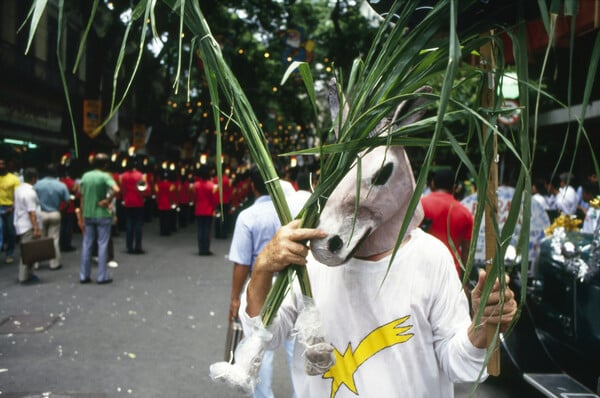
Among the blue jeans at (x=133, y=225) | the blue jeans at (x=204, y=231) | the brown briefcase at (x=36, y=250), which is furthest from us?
the blue jeans at (x=204, y=231)

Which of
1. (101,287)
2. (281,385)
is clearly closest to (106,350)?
(281,385)

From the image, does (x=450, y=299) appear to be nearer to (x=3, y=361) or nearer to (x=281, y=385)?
(x=281, y=385)

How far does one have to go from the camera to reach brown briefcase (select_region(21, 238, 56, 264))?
379 inches

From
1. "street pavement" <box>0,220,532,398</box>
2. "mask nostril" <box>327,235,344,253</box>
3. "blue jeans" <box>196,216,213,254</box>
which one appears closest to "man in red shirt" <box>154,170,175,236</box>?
"blue jeans" <box>196,216,213,254</box>

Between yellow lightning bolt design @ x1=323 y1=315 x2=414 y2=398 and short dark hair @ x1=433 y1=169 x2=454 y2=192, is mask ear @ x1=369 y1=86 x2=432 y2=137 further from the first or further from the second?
short dark hair @ x1=433 y1=169 x2=454 y2=192

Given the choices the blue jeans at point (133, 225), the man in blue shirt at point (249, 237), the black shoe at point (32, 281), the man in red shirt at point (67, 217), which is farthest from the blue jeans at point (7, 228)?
the man in blue shirt at point (249, 237)

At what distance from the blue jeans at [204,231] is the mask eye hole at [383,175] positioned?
12846 millimetres

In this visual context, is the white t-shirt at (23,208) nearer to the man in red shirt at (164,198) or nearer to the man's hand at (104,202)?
the man's hand at (104,202)

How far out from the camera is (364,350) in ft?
7.29

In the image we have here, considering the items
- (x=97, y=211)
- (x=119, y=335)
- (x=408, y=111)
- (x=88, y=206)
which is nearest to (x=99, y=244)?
(x=97, y=211)

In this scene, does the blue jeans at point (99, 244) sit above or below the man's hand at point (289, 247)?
below

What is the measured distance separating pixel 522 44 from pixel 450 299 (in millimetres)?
1072

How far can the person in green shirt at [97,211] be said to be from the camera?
1018cm

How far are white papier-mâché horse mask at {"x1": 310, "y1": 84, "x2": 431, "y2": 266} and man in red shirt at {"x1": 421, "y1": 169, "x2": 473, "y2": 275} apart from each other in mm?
3568
